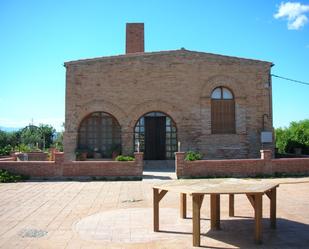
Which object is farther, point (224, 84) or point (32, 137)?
point (32, 137)

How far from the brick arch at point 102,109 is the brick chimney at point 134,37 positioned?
629cm

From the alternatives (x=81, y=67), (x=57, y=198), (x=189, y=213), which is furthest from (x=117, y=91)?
(x=189, y=213)

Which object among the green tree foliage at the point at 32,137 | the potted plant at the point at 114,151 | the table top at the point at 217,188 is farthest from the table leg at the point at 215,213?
the green tree foliage at the point at 32,137

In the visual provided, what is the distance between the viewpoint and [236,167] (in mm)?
17000

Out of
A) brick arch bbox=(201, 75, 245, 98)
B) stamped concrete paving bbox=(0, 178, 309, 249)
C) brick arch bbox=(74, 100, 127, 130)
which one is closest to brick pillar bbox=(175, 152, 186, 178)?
stamped concrete paving bbox=(0, 178, 309, 249)

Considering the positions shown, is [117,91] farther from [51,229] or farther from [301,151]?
[51,229]

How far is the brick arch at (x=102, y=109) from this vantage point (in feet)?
70.5

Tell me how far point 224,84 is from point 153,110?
420 centimetres

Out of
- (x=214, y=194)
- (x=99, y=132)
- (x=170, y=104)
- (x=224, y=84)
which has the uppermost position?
(x=224, y=84)

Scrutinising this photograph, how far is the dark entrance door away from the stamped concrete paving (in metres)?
9.08

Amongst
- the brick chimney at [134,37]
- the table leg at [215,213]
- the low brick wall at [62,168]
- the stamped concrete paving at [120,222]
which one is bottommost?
the stamped concrete paving at [120,222]

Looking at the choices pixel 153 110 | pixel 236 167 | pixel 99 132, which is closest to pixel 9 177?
pixel 99 132

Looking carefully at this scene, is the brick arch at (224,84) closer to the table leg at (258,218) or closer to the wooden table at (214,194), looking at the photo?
the wooden table at (214,194)

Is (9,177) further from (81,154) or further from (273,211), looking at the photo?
(273,211)
